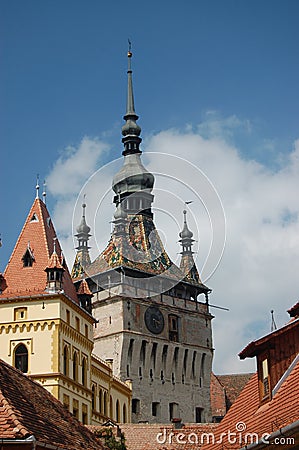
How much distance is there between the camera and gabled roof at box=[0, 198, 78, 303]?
54.9 metres

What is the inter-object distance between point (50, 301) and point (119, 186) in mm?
44047

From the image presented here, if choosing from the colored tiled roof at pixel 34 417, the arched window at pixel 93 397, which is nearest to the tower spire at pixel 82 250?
the arched window at pixel 93 397

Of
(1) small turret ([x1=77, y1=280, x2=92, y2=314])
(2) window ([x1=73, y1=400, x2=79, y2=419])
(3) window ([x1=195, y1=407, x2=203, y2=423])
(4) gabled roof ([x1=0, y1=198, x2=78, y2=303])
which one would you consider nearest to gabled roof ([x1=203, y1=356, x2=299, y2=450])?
(2) window ([x1=73, y1=400, x2=79, y2=419])

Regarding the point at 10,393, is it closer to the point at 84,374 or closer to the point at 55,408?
the point at 55,408

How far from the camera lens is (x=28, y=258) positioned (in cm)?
5694

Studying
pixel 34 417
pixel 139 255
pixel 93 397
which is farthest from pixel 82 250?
pixel 34 417

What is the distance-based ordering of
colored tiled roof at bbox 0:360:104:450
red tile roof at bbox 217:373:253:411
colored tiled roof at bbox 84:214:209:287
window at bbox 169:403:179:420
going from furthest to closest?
1. red tile roof at bbox 217:373:253:411
2. colored tiled roof at bbox 84:214:209:287
3. window at bbox 169:403:179:420
4. colored tiled roof at bbox 0:360:104:450

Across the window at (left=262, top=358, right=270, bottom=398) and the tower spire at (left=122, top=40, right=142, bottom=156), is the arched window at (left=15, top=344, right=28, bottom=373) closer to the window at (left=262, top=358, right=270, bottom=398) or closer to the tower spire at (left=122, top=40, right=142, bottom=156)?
the window at (left=262, top=358, right=270, bottom=398)

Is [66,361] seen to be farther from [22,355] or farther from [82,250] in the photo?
[82,250]

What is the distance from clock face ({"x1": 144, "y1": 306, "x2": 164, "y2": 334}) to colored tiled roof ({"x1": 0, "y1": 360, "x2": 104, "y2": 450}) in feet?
192

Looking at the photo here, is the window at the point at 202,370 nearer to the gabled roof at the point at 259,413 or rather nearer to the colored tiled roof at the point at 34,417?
the colored tiled roof at the point at 34,417

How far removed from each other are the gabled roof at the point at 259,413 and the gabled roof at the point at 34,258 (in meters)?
31.2

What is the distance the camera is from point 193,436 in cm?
4209

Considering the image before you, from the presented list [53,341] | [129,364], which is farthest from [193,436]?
[129,364]
